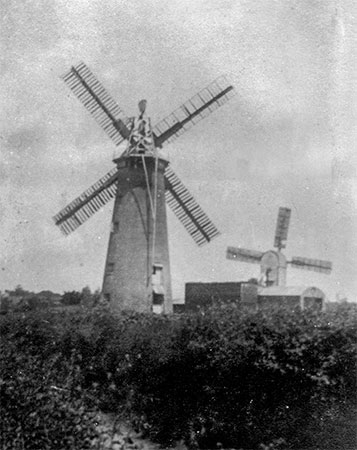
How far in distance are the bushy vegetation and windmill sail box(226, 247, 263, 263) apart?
2472 cm

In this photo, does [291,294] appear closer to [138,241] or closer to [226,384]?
[138,241]

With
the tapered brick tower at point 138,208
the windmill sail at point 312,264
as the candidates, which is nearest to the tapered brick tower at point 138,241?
the tapered brick tower at point 138,208

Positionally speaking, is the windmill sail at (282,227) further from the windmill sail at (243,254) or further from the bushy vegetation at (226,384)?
the bushy vegetation at (226,384)

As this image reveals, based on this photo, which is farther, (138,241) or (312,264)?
(312,264)

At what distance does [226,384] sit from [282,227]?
2784cm

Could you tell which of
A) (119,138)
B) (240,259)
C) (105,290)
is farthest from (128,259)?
(240,259)

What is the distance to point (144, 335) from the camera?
10.2 m

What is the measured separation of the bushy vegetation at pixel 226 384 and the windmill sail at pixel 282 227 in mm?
25887

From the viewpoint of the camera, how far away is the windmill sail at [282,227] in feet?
115

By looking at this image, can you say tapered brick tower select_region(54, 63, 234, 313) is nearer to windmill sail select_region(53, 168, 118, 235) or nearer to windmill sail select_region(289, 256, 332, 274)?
windmill sail select_region(53, 168, 118, 235)

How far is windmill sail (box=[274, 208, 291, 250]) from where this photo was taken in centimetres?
3519

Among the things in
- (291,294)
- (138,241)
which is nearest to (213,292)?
(291,294)

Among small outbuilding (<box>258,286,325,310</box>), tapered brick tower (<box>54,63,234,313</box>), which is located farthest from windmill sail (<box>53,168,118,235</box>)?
A: small outbuilding (<box>258,286,325,310</box>)

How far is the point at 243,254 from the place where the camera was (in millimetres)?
34781
